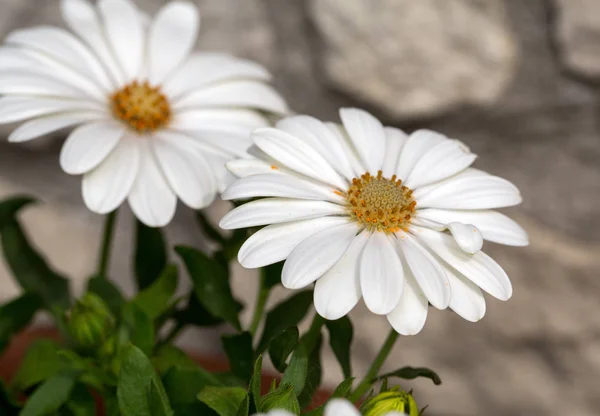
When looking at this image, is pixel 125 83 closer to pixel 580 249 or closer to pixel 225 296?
pixel 225 296

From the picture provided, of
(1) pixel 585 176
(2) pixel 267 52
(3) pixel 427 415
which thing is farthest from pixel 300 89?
(3) pixel 427 415

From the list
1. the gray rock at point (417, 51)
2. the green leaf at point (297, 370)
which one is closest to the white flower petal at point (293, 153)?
the green leaf at point (297, 370)

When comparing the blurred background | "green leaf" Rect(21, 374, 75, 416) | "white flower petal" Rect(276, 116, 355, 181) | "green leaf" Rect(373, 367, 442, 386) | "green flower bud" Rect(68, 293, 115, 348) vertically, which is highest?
the blurred background

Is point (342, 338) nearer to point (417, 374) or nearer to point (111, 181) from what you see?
point (417, 374)

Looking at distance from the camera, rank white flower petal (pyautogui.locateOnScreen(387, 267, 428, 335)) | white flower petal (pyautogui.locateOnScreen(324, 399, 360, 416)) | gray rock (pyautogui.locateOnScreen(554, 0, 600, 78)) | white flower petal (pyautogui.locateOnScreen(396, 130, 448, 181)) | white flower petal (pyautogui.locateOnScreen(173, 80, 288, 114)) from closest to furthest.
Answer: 1. white flower petal (pyautogui.locateOnScreen(324, 399, 360, 416))
2. white flower petal (pyautogui.locateOnScreen(387, 267, 428, 335))
3. white flower petal (pyautogui.locateOnScreen(396, 130, 448, 181))
4. white flower petal (pyautogui.locateOnScreen(173, 80, 288, 114))
5. gray rock (pyautogui.locateOnScreen(554, 0, 600, 78))

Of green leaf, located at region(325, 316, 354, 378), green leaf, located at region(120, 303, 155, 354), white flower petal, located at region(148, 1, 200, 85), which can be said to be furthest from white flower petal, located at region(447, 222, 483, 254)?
white flower petal, located at region(148, 1, 200, 85)

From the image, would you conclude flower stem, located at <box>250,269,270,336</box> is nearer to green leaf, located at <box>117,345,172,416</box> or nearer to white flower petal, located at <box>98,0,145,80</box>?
green leaf, located at <box>117,345,172,416</box>
